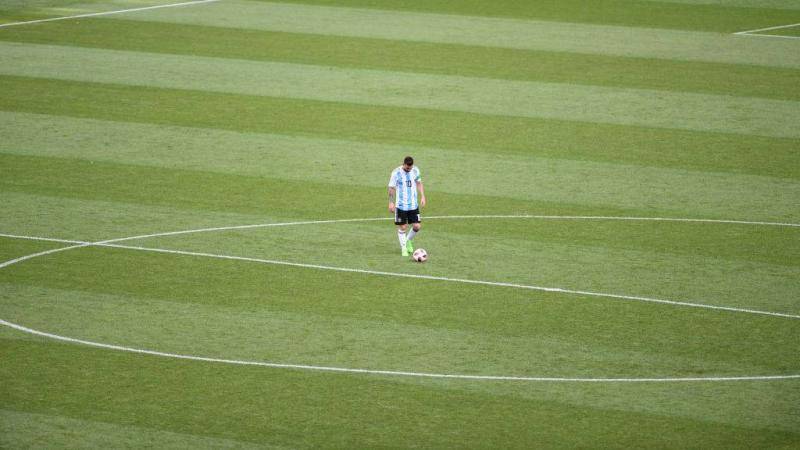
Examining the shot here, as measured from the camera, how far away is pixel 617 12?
3325cm

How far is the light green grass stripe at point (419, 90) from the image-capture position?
2481 cm

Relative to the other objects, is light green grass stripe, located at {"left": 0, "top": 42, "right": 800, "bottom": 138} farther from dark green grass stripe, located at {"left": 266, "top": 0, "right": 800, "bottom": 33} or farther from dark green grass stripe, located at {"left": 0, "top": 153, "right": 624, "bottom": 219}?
dark green grass stripe, located at {"left": 266, "top": 0, "right": 800, "bottom": 33}

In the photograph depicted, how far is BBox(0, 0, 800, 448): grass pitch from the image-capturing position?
1327 centimetres

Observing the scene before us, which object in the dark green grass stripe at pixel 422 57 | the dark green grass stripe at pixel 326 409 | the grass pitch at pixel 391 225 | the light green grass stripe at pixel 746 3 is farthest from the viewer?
the light green grass stripe at pixel 746 3

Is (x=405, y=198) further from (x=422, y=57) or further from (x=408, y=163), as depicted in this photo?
(x=422, y=57)

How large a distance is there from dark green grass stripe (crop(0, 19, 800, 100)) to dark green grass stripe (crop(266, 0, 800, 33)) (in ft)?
12.2

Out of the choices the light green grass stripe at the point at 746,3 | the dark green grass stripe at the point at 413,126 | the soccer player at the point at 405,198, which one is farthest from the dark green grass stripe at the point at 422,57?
the soccer player at the point at 405,198

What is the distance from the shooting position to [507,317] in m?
15.7

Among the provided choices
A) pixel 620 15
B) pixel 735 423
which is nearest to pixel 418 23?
pixel 620 15

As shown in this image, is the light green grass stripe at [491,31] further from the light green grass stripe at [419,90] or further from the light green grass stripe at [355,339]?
the light green grass stripe at [355,339]

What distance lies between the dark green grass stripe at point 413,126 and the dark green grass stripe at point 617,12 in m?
8.72

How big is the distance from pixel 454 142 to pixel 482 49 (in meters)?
6.56

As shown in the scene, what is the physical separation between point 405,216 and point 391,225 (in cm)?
151

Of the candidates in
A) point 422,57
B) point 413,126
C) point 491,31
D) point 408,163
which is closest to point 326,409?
point 408,163
